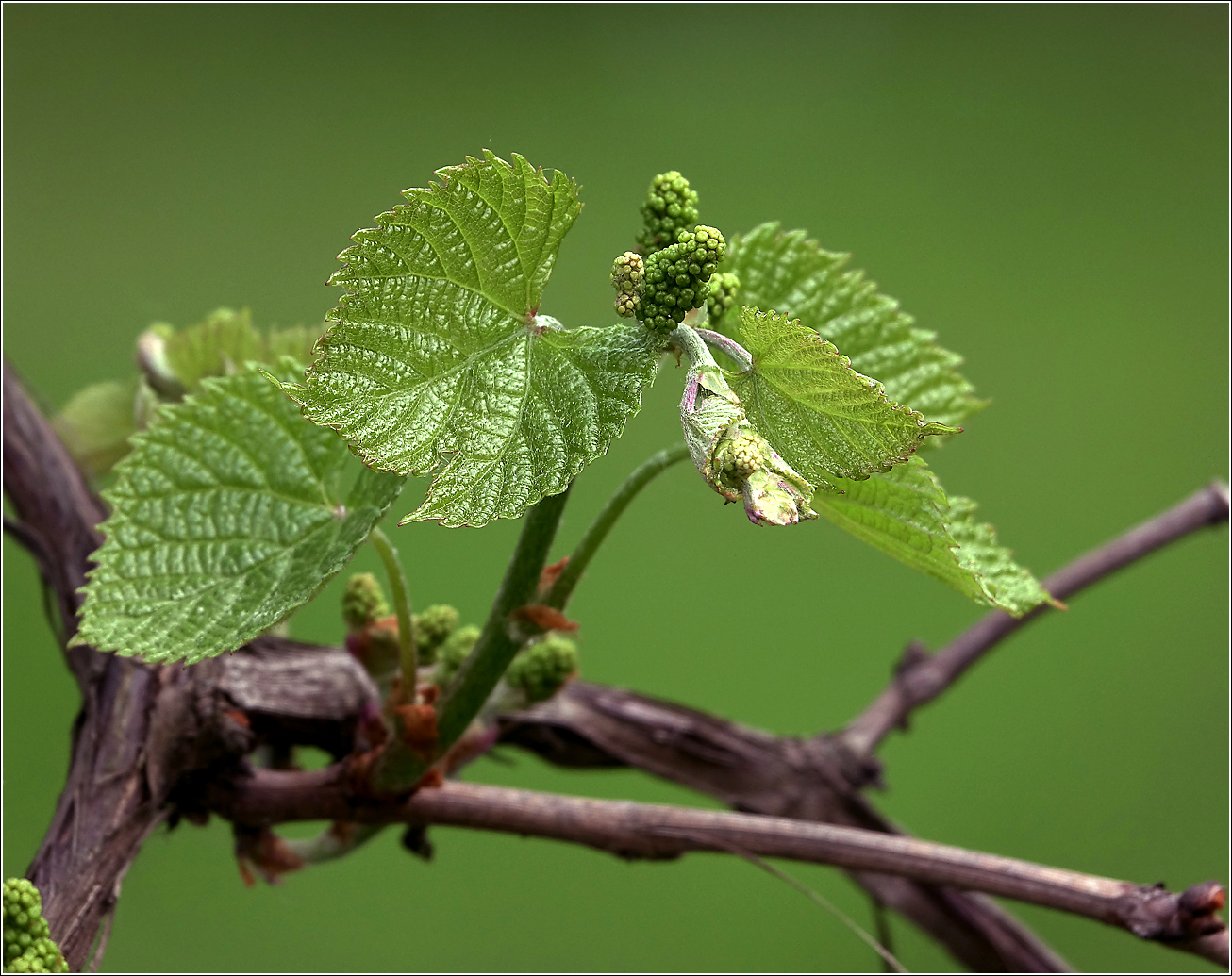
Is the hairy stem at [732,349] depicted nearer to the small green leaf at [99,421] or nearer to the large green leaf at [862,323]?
the large green leaf at [862,323]

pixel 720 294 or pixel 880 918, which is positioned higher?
pixel 720 294

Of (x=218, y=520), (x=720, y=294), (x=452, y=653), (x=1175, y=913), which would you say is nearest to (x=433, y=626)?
(x=452, y=653)

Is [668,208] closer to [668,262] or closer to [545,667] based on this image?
[668,262]

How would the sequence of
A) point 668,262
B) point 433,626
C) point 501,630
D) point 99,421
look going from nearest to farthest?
point 668,262
point 501,630
point 433,626
point 99,421

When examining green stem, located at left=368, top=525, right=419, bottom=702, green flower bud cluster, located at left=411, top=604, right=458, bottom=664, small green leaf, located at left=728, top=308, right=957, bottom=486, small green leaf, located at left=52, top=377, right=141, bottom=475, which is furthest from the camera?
small green leaf, located at left=52, top=377, right=141, bottom=475

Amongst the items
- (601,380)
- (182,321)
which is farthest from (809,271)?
(182,321)

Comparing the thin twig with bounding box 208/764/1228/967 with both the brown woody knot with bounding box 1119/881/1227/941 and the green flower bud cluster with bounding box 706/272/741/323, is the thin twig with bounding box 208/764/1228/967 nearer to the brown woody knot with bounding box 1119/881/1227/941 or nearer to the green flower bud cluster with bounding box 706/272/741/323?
the brown woody knot with bounding box 1119/881/1227/941

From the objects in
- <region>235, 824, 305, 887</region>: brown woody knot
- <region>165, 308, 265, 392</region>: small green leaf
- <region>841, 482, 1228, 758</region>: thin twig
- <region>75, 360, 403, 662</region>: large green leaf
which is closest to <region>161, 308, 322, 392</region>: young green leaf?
<region>165, 308, 265, 392</region>: small green leaf

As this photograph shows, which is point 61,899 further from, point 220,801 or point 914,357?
point 914,357
